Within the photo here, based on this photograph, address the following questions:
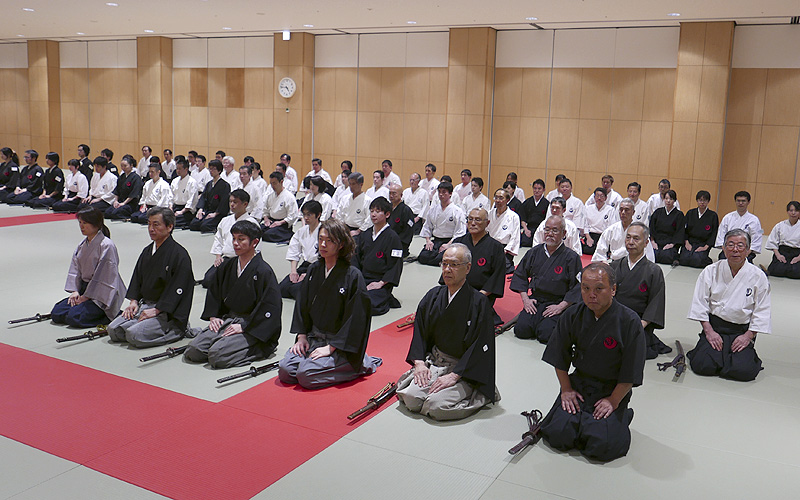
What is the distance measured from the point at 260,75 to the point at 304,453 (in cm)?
1792

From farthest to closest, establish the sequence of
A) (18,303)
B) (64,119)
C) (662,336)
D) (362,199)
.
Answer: (64,119)
(362,199)
(18,303)
(662,336)

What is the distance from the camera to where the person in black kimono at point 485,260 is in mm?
7223

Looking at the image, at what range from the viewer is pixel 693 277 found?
11.1 metres

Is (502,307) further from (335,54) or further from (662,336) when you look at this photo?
(335,54)

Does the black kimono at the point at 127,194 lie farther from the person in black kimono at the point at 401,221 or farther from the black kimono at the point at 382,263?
the black kimono at the point at 382,263

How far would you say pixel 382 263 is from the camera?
859 cm

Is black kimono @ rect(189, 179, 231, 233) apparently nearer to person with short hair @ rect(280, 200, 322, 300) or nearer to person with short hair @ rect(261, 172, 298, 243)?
person with short hair @ rect(261, 172, 298, 243)

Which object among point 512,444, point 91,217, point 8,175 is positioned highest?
point 91,217

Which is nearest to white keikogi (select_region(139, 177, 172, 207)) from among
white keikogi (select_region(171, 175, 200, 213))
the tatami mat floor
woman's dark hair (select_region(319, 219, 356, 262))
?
white keikogi (select_region(171, 175, 200, 213))

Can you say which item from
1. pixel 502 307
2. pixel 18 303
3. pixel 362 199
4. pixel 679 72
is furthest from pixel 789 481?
pixel 679 72

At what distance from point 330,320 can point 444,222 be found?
6265 millimetres

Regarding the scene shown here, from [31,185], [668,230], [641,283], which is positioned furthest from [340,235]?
[31,185]

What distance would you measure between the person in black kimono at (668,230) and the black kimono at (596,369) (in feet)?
26.3

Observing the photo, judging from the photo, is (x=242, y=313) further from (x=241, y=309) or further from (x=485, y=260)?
(x=485, y=260)
